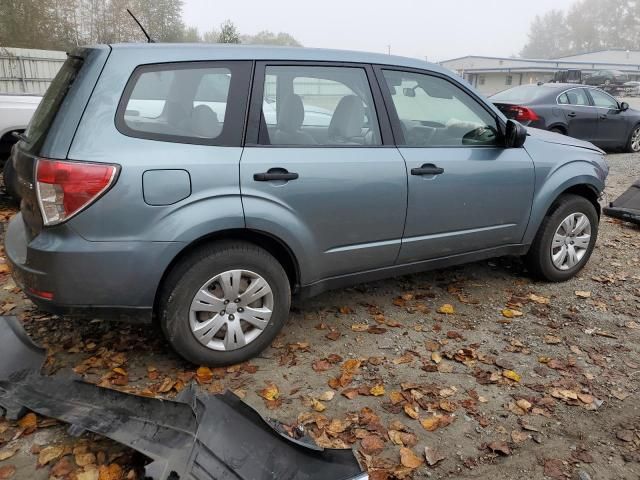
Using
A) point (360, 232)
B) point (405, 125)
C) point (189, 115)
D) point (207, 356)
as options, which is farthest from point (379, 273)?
point (189, 115)

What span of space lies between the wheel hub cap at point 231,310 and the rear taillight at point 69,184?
2.56 feet

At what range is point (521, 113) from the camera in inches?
390

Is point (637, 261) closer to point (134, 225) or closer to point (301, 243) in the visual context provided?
point (301, 243)

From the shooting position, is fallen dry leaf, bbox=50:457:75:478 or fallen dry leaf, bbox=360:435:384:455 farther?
fallen dry leaf, bbox=360:435:384:455

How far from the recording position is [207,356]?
3.17 metres

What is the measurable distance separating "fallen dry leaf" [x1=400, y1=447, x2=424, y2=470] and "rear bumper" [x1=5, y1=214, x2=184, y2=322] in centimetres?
154

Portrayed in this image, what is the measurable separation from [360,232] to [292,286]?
0.57 m

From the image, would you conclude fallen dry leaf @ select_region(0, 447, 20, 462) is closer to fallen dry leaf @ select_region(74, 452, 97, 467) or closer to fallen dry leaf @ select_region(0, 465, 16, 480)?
fallen dry leaf @ select_region(0, 465, 16, 480)

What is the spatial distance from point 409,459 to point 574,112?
32.7ft

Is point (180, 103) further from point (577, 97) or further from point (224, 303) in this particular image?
point (577, 97)

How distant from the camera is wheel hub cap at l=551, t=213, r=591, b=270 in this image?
4.56 m

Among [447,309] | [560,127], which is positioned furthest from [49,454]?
[560,127]

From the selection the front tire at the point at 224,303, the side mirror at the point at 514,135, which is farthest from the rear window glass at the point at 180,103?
the side mirror at the point at 514,135

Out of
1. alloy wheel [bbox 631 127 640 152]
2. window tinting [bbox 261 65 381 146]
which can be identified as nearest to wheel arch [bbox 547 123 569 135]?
alloy wheel [bbox 631 127 640 152]
